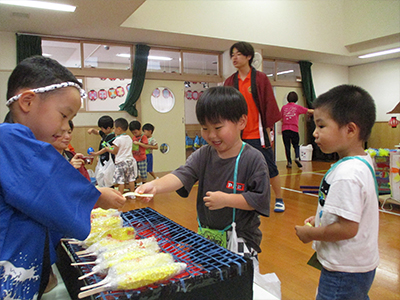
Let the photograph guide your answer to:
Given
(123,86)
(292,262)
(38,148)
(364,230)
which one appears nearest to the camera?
(38,148)

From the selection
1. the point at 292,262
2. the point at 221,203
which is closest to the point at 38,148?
the point at 221,203

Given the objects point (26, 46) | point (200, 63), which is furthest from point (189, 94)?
point (26, 46)

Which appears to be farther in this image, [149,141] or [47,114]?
[149,141]

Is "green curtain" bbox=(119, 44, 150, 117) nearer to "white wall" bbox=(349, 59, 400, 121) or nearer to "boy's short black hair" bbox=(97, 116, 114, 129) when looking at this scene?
"boy's short black hair" bbox=(97, 116, 114, 129)

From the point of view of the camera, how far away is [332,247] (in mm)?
1012

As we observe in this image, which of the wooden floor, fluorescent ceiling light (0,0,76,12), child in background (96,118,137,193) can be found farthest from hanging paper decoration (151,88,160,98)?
the wooden floor

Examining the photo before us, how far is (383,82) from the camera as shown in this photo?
9.00 m

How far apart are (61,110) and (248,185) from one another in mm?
799

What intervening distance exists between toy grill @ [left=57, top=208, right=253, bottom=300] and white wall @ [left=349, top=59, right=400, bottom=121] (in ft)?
31.9

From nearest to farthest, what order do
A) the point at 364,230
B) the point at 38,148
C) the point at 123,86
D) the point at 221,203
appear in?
1. the point at 38,148
2. the point at 364,230
3. the point at 221,203
4. the point at 123,86

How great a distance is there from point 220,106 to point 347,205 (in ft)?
A: 2.00

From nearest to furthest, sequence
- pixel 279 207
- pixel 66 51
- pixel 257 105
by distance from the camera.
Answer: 1. pixel 257 105
2. pixel 279 207
3. pixel 66 51

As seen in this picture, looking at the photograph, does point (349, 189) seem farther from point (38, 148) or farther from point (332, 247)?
point (38, 148)

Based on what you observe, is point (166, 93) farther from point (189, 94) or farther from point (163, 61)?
point (189, 94)
